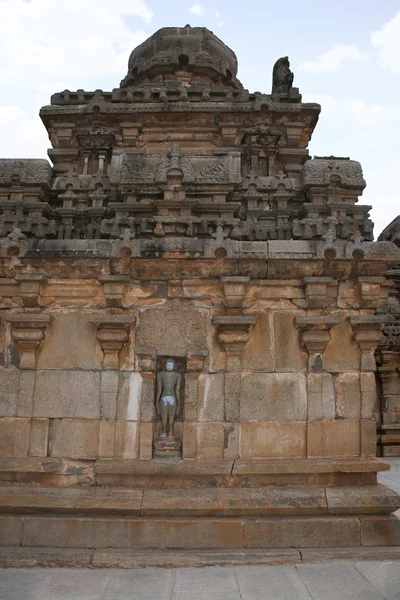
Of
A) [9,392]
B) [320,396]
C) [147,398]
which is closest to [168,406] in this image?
[147,398]

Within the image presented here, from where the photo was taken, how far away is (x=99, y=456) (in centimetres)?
575

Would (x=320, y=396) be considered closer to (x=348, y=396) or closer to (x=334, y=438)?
(x=348, y=396)

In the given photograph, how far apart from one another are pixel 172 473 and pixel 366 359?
270 cm

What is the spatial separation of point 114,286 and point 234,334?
61.5 inches

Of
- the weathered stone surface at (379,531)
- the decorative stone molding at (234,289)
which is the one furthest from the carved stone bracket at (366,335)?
the weathered stone surface at (379,531)

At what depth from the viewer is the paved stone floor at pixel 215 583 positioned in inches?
176

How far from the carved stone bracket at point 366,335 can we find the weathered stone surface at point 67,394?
10.5 feet

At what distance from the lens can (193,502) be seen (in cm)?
544

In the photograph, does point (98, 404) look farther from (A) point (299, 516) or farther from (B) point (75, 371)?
(A) point (299, 516)

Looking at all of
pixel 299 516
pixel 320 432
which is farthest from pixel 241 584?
pixel 320 432

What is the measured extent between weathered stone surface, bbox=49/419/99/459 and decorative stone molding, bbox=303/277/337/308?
9.80 feet

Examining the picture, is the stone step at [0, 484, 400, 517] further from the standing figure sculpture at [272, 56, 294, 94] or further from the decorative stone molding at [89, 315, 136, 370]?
the standing figure sculpture at [272, 56, 294, 94]

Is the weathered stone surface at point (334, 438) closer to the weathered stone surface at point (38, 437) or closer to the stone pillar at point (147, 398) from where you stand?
the stone pillar at point (147, 398)

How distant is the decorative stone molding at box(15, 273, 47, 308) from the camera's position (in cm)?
580
